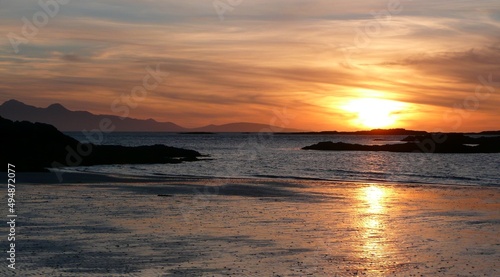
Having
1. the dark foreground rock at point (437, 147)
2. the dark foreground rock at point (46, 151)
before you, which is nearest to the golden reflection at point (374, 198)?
the dark foreground rock at point (46, 151)

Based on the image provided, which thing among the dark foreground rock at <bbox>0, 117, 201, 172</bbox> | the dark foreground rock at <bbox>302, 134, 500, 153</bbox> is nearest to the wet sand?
the dark foreground rock at <bbox>0, 117, 201, 172</bbox>

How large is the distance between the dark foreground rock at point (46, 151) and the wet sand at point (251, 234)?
83.1ft

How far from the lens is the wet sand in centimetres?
1684

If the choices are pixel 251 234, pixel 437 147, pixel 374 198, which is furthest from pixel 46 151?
pixel 437 147

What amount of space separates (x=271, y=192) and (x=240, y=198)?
532 cm

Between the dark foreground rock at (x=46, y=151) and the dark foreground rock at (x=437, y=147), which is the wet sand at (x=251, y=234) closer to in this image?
the dark foreground rock at (x=46, y=151)

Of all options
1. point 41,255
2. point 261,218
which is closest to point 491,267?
point 261,218

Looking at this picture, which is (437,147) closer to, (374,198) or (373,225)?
(374,198)

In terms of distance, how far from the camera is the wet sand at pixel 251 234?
16.8 metres

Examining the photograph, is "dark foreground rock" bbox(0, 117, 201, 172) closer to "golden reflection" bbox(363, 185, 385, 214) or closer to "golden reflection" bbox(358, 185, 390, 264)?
"golden reflection" bbox(363, 185, 385, 214)

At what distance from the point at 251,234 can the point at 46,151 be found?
5365 cm

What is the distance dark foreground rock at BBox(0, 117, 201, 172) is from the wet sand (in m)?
25.3

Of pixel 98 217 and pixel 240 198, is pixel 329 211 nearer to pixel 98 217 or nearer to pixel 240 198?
pixel 240 198

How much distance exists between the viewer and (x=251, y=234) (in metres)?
22.2
